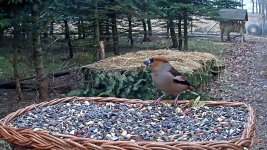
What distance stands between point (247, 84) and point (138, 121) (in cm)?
783

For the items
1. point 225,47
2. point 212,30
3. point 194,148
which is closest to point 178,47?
point 225,47

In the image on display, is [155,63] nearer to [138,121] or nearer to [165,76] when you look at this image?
[165,76]

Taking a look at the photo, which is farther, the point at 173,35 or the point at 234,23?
the point at 234,23

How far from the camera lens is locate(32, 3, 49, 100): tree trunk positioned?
812 centimetres

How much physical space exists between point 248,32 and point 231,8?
8.73 metres

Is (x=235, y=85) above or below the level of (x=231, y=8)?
below

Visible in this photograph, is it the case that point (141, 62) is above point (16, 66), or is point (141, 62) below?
above

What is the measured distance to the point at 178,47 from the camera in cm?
1596

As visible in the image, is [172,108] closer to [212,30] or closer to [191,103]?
[191,103]

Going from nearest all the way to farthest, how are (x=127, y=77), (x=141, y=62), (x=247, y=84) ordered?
(x=127, y=77) < (x=141, y=62) < (x=247, y=84)

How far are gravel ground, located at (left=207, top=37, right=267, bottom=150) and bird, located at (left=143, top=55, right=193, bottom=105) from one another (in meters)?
3.18

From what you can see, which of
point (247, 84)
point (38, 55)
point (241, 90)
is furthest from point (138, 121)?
point (247, 84)

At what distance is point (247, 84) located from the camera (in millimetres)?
9766

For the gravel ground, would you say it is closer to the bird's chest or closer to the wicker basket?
the bird's chest
